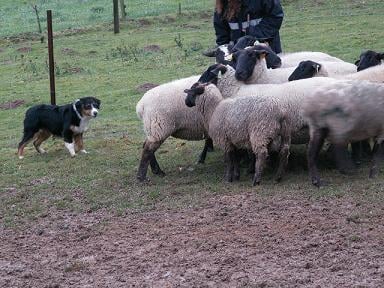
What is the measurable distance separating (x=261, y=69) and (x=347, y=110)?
220cm

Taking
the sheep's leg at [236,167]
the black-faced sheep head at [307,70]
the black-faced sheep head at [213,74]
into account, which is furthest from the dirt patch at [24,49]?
the sheep's leg at [236,167]

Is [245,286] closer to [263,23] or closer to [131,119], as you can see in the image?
[263,23]

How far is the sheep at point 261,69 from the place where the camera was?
345 inches

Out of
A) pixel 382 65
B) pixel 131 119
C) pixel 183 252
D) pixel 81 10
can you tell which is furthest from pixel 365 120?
pixel 81 10

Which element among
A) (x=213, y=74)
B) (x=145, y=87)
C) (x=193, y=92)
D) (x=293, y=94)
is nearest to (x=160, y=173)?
(x=193, y=92)

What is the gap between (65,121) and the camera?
11.0 metres

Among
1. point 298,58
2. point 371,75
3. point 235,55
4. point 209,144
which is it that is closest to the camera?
point 371,75

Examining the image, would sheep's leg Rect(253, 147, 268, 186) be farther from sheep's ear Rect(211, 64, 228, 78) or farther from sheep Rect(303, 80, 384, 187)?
sheep's ear Rect(211, 64, 228, 78)

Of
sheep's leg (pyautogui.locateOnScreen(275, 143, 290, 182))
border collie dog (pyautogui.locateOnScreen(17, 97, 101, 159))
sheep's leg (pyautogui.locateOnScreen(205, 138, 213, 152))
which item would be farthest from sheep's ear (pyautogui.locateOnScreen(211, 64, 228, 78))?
border collie dog (pyautogui.locateOnScreen(17, 97, 101, 159))

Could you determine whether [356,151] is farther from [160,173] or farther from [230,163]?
[160,173]

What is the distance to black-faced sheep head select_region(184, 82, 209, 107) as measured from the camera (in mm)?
8273

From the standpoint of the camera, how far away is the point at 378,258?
5.56 metres

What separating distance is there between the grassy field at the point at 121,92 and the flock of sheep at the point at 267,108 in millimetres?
407

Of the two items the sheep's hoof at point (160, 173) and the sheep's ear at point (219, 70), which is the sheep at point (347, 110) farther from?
the sheep's hoof at point (160, 173)
